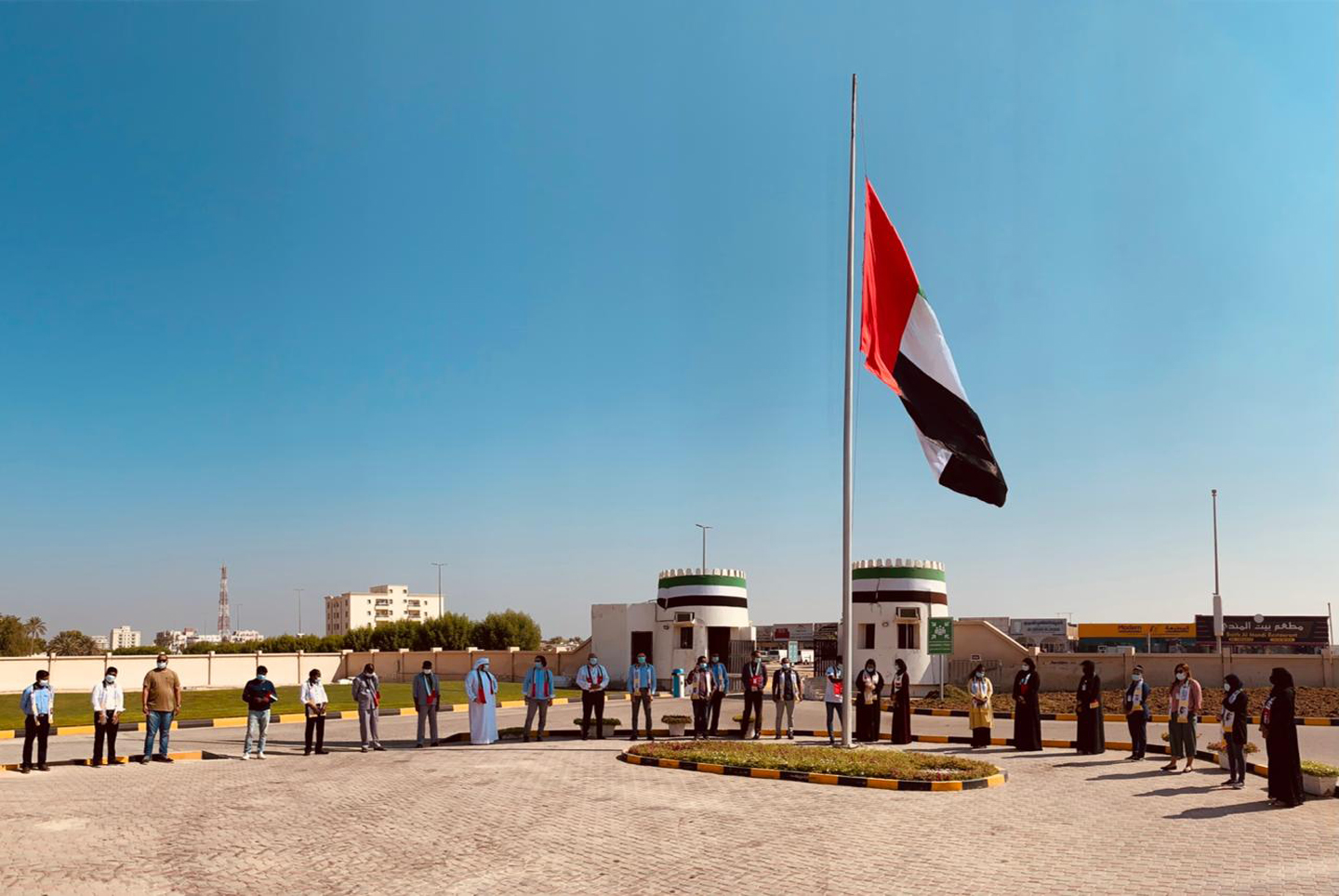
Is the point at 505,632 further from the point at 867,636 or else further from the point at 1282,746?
the point at 1282,746

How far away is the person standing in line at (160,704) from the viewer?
1908 cm

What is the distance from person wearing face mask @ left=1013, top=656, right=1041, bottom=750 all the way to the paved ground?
9.41 feet

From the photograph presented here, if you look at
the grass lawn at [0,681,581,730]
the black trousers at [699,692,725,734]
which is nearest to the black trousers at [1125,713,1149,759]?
the black trousers at [699,692,725,734]

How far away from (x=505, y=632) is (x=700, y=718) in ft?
180

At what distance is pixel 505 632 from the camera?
75938 millimetres

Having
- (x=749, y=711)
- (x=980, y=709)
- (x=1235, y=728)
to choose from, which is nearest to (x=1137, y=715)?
(x=980, y=709)

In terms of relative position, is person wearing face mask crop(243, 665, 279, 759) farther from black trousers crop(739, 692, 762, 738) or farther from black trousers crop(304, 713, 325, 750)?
black trousers crop(739, 692, 762, 738)

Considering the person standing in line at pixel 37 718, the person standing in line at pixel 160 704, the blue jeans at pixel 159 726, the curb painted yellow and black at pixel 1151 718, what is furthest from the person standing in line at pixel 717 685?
the person standing in line at pixel 37 718

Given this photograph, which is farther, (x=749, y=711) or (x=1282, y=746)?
(x=749, y=711)

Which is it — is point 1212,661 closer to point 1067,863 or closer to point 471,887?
point 1067,863

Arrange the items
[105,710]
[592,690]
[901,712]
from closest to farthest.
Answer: [105,710] < [901,712] < [592,690]

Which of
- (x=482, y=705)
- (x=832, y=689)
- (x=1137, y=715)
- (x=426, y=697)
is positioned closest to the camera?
(x=1137, y=715)

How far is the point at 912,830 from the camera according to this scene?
39.9ft

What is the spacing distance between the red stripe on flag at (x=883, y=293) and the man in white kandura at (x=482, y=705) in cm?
966
